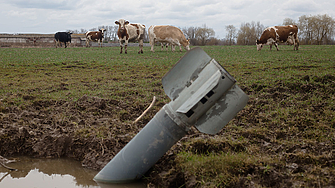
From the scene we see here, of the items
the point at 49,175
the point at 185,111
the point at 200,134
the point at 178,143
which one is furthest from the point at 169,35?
the point at 185,111

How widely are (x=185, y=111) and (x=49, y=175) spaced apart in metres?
2.36

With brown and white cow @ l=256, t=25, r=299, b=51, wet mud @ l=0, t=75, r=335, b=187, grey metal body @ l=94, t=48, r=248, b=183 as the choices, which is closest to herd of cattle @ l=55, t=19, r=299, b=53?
brown and white cow @ l=256, t=25, r=299, b=51

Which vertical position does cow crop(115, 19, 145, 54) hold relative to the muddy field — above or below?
above

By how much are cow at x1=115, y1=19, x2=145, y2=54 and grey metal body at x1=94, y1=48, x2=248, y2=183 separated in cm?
1600

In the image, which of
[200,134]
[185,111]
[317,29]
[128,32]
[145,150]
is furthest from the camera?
[317,29]

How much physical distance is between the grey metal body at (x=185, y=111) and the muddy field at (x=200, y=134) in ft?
1.31

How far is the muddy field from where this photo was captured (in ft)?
11.3

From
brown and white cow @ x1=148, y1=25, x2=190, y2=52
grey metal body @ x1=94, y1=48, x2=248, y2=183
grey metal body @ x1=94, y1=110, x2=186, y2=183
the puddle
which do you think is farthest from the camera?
brown and white cow @ x1=148, y1=25, x2=190, y2=52

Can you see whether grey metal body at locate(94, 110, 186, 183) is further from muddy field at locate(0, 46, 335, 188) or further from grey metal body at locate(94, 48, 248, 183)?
muddy field at locate(0, 46, 335, 188)

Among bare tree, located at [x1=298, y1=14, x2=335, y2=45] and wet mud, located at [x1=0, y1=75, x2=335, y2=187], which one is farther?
bare tree, located at [x1=298, y1=14, x2=335, y2=45]

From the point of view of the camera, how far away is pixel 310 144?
13.2ft

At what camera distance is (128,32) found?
67.3 ft

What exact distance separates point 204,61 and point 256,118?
2.31 meters

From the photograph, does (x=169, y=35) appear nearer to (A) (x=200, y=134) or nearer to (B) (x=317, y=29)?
(A) (x=200, y=134)
